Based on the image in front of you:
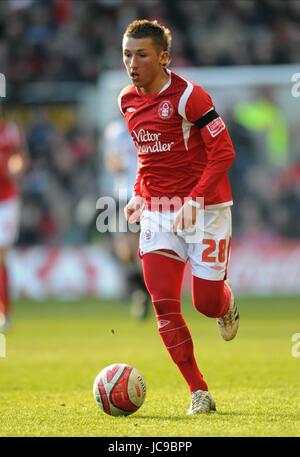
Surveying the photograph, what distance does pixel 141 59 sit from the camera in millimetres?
6469

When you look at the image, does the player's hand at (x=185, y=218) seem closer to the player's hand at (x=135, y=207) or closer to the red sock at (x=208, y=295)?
the red sock at (x=208, y=295)

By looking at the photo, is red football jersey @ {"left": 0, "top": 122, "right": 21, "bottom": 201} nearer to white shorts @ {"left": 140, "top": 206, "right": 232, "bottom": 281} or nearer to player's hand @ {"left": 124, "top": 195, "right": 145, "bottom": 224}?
player's hand @ {"left": 124, "top": 195, "right": 145, "bottom": 224}

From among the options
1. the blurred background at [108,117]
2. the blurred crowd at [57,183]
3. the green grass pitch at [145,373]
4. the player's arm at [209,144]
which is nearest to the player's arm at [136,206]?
the player's arm at [209,144]

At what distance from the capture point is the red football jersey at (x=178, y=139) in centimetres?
642

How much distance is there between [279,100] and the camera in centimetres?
1919

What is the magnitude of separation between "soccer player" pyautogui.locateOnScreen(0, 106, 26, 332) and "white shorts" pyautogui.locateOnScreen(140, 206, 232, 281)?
18.9 feet

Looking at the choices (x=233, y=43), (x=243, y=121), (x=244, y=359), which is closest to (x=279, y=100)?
(x=243, y=121)

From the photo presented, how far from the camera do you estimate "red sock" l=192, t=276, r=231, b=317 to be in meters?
6.58

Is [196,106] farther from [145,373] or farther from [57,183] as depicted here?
[57,183]

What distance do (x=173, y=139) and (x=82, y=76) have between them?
15.0 metres

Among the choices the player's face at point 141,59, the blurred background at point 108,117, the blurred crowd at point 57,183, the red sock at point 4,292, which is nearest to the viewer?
the player's face at point 141,59

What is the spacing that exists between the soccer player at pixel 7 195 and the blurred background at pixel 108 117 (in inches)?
176

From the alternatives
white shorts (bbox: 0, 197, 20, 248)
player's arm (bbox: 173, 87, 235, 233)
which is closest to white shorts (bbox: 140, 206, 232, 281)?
player's arm (bbox: 173, 87, 235, 233)

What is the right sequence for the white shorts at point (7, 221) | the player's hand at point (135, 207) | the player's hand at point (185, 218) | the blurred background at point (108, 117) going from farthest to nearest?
1. the blurred background at point (108, 117)
2. the white shorts at point (7, 221)
3. the player's hand at point (135, 207)
4. the player's hand at point (185, 218)
